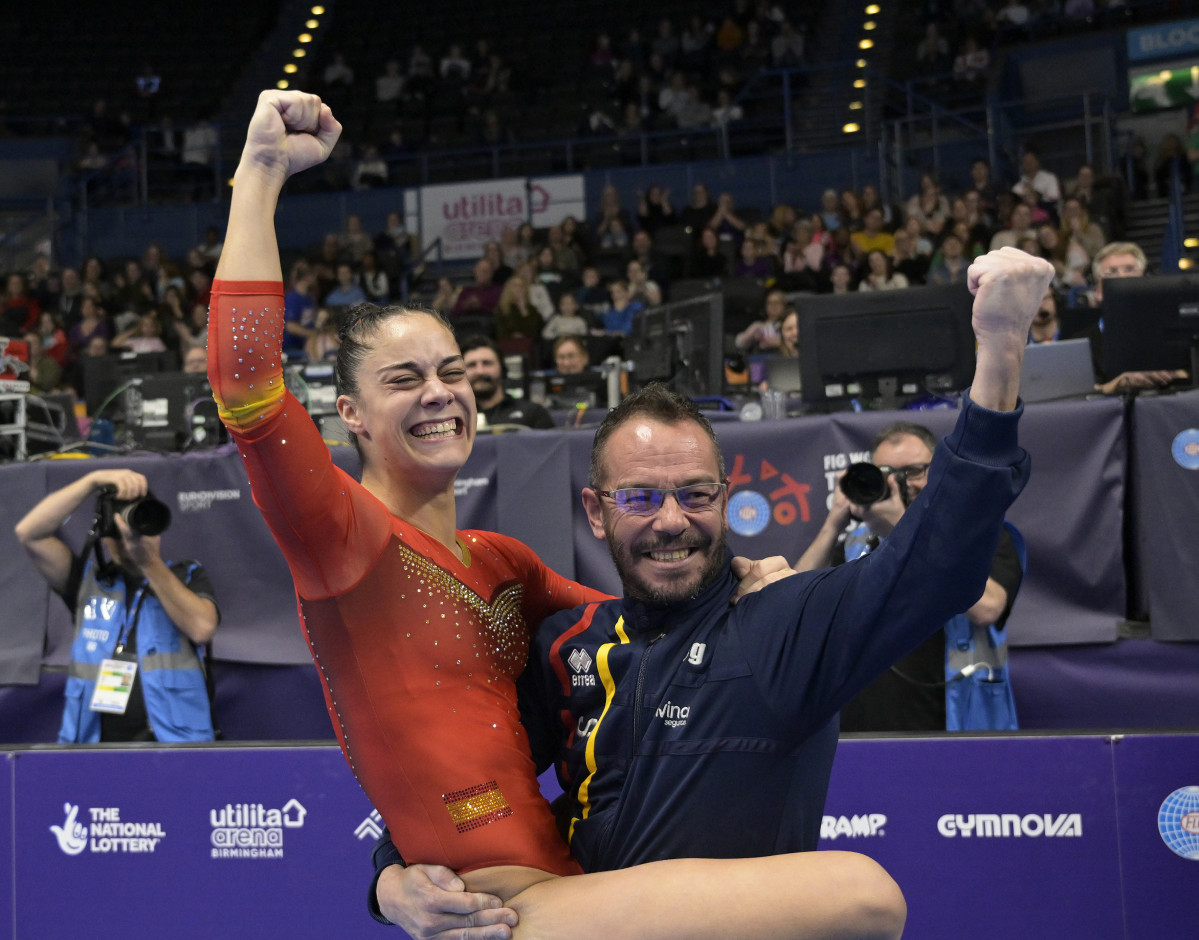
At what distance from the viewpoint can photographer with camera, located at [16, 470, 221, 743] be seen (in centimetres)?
468

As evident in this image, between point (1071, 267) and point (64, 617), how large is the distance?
750 cm

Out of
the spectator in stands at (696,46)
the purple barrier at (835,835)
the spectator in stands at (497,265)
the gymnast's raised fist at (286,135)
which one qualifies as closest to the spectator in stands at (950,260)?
the spectator in stands at (497,265)

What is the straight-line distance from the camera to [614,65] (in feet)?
54.1

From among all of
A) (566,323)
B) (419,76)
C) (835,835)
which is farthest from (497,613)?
(419,76)

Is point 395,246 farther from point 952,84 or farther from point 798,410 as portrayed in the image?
point 798,410

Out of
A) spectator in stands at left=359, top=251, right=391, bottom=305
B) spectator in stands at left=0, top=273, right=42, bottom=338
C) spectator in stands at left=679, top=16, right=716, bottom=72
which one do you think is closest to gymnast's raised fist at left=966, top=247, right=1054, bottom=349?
spectator in stands at left=359, top=251, right=391, bottom=305

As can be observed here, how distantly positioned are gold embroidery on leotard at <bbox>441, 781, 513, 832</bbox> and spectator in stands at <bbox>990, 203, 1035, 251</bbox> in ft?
28.6

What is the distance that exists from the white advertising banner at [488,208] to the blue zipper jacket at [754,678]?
1242 centimetres

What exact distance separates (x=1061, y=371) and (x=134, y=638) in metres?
3.86

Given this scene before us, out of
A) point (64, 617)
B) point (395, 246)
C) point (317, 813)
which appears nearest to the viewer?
point (317, 813)

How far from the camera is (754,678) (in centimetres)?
193

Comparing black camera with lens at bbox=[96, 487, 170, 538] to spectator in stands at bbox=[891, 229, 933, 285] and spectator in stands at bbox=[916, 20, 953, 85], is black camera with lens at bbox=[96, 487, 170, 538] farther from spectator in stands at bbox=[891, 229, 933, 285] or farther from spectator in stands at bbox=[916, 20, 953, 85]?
spectator in stands at bbox=[916, 20, 953, 85]

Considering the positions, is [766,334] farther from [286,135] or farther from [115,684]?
[286,135]

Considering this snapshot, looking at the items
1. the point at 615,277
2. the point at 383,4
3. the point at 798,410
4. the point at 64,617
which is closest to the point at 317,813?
the point at 64,617
